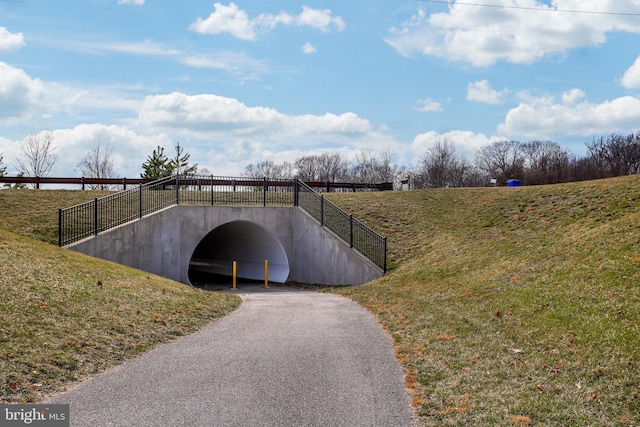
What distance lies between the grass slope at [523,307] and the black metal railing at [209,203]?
1518 mm

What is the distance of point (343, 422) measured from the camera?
578cm

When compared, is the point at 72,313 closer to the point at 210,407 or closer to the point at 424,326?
the point at 210,407

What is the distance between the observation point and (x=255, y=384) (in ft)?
23.2

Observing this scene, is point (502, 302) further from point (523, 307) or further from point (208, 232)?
point (208, 232)

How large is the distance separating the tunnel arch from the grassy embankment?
804 centimetres

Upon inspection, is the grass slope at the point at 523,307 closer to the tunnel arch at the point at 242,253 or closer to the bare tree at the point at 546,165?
the tunnel arch at the point at 242,253

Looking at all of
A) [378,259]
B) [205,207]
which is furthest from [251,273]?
[378,259]

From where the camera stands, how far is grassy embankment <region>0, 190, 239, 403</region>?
735cm

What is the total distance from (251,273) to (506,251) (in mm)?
12643

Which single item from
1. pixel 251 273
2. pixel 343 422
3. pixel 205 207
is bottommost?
pixel 251 273

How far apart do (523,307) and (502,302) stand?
1.04 m

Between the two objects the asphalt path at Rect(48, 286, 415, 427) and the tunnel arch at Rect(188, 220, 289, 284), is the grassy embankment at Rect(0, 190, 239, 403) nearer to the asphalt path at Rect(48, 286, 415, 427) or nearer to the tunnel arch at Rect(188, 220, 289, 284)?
the asphalt path at Rect(48, 286, 415, 427)

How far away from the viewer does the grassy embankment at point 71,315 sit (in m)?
7.35

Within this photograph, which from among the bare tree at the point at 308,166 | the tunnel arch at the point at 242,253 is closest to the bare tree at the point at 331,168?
the bare tree at the point at 308,166
